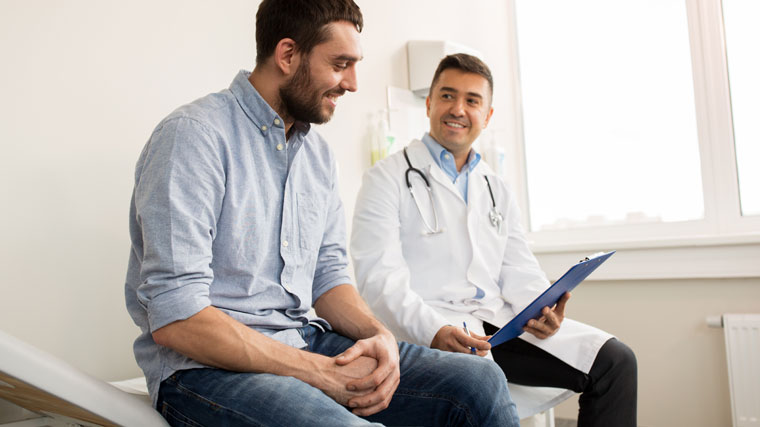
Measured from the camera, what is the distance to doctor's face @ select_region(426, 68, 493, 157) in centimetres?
185

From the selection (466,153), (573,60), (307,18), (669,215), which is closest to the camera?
(307,18)

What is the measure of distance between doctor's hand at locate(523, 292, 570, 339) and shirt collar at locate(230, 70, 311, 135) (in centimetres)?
86

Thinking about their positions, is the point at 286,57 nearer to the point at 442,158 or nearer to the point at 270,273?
the point at 270,273

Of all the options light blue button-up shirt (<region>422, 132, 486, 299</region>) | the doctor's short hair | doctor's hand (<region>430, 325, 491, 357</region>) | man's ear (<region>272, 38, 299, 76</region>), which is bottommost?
doctor's hand (<region>430, 325, 491, 357</region>)

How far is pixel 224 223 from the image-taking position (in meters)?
1.03

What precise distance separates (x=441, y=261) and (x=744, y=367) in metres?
1.36

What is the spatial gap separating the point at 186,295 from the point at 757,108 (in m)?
2.53

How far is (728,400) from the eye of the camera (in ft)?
7.67

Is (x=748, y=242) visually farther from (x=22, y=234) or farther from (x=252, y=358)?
(x=22, y=234)

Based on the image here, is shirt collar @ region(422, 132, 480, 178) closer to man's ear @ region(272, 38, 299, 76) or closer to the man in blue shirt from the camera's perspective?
the man in blue shirt

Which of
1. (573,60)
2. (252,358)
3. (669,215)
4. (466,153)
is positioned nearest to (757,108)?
(669,215)

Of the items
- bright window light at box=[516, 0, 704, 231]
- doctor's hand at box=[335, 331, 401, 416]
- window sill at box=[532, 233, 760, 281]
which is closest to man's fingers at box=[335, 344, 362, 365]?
doctor's hand at box=[335, 331, 401, 416]

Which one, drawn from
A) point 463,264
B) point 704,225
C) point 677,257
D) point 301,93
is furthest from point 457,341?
point 704,225

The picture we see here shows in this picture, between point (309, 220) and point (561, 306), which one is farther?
point (561, 306)
